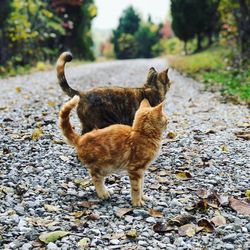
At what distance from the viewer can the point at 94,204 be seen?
14.3 feet

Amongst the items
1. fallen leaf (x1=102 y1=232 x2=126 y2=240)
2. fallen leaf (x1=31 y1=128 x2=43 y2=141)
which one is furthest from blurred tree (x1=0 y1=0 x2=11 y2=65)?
fallen leaf (x1=102 y1=232 x2=126 y2=240)

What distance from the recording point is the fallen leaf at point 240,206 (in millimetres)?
4246

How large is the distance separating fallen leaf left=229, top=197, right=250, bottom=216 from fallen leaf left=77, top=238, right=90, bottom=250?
1.53m

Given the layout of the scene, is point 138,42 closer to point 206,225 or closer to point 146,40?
point 146,40

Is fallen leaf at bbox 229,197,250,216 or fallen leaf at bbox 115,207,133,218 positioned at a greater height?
fallen leaf at bbox 115,207,133,218

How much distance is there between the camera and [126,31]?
6184cm

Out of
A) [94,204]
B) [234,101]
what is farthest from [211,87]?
[94,204]

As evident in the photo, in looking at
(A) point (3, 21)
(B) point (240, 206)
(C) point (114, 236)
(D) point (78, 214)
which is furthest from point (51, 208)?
(A) point (3, 21)

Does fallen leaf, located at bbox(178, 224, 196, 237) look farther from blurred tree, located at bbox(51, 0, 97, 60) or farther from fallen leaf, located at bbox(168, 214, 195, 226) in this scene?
blurred tree, located at bbox(51, 0, 97, 60)

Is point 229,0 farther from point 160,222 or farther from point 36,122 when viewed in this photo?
point 160,222

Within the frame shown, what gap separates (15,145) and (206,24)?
32012mm

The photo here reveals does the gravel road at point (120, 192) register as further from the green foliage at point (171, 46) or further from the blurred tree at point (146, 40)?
the blurred tree at point (146, 40)

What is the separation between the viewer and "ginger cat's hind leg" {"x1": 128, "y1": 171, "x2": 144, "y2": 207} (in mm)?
4281

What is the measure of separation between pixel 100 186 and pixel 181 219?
35.4 inches
